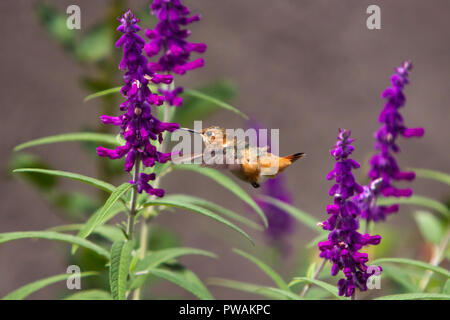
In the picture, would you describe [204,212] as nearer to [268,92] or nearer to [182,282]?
[182,282]

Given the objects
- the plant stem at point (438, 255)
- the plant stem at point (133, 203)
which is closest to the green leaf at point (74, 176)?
the plant stem at point (133, 203)

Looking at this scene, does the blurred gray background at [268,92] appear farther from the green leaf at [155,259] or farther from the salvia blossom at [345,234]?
the salvia blossom at [345,234]

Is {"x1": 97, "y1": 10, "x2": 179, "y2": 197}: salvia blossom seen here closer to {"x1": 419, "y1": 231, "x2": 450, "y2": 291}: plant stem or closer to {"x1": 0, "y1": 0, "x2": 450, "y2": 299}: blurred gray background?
{"x1": 419, "y1": 231, "x2": 450, "y2": 291}: plant stem

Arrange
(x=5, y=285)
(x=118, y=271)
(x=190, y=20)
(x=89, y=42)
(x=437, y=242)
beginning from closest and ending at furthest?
(x=118, y=271) → (x=190, y=20) → (x=437, y=242) → (x=89, y=42) → (x=5, y=285)

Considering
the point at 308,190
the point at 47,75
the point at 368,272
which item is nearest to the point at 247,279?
the point at 308,190

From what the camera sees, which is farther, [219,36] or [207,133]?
[219,36]

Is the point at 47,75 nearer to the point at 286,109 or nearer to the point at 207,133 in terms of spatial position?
the point at 286,109
